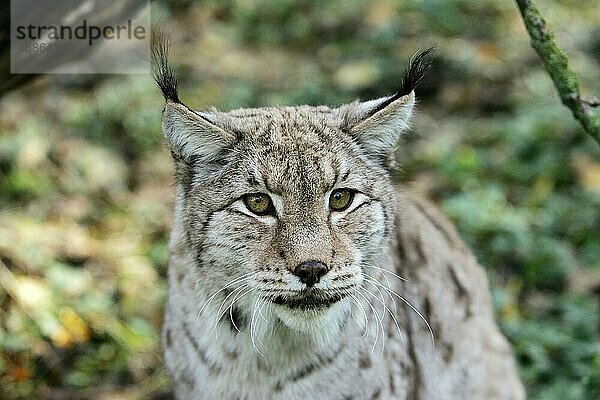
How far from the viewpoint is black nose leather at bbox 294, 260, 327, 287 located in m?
4.25

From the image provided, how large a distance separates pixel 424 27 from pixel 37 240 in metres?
5.92

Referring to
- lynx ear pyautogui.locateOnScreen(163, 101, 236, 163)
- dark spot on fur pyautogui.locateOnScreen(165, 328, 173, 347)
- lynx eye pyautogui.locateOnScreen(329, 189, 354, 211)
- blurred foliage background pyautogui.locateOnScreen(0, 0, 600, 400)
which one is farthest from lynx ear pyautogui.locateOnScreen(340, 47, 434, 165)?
dark spot on fur pyautogui.locateOnScreen(165, 328, 173, 347)

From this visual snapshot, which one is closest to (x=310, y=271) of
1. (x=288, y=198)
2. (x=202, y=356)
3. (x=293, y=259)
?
(x=293, y=259)

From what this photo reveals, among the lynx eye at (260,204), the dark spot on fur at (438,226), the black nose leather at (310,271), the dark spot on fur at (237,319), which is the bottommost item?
the dark spot on fur at (237,319)

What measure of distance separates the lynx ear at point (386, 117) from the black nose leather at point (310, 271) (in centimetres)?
89

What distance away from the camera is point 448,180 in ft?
29.2

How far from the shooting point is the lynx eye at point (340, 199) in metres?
4.59

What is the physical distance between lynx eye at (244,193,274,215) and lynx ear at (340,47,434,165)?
2.14 feet

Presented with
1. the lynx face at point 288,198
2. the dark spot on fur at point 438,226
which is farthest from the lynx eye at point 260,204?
the dark spot on fur at point 438,226

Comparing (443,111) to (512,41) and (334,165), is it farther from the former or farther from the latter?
(334,165)

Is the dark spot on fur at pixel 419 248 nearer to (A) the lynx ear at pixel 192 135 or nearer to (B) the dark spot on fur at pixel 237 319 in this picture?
(B) the dark spot on fur at pixel 237 319

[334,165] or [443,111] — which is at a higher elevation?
[443,111]

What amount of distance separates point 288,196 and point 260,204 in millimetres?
171

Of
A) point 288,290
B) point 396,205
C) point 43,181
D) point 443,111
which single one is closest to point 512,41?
point 443,111
